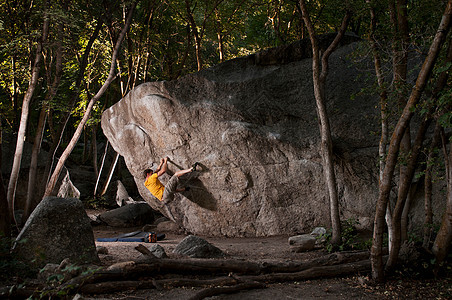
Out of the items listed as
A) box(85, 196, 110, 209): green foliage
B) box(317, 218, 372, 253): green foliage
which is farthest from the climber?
box(85, 196, 110, 209): green foliage

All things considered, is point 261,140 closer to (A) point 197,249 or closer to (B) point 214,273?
(A) point 197,249

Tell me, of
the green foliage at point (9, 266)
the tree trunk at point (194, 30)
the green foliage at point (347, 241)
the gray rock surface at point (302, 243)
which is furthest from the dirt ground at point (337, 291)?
the tree trunk at point (194, 30)

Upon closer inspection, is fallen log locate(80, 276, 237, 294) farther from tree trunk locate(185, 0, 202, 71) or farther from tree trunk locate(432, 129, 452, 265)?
tree trunk locate(185, 0, 202, 71)

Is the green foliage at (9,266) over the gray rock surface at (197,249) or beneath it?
over

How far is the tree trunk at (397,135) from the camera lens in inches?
145

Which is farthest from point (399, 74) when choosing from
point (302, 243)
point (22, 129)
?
point (22, 129)

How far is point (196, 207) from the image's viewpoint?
970cm

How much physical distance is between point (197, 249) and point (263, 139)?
11.5 ft

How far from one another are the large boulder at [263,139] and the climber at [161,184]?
Answer: 0.87 ft

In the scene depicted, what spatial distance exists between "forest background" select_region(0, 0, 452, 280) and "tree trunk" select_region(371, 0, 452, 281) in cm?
1

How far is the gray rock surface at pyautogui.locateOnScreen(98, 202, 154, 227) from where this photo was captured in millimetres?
12359

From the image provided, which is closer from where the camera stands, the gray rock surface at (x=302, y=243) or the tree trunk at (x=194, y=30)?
the gray rock surface at (x=302, y=243)

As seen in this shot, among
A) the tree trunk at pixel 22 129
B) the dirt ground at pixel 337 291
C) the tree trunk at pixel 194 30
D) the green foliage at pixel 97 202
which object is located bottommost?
the dirt ground at pixel 337 291

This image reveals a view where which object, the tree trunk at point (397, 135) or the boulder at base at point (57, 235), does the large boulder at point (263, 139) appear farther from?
the boulder at base at point (57, 235)
